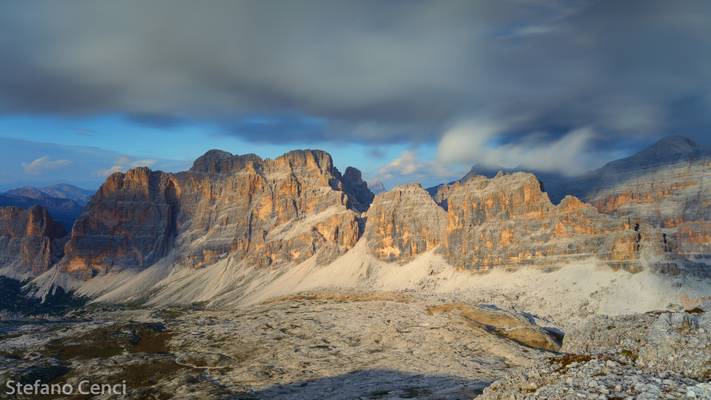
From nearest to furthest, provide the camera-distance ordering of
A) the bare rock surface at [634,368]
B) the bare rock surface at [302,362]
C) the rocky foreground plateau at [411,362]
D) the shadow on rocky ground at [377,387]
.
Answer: the bare rock surface at [634,368] → the rocky foreground plateau at [411,362] → the shadow on rocky ground at [377,387] → the bare rock surface at [302,362]

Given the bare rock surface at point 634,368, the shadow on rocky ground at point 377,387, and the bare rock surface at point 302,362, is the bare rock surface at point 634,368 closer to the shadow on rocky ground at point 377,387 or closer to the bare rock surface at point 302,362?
the shadow on rocky ground at point 377,387

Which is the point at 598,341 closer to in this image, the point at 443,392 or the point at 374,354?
the point at 443,392

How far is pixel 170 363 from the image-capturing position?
159375mm

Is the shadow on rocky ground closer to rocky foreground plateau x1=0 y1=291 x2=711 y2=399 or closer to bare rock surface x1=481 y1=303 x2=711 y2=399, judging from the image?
rocky foreground plateau x1=0 y1=291 x2=711 y2=399

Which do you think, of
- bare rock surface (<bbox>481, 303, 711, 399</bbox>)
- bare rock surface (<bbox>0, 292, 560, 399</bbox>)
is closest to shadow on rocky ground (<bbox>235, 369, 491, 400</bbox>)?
bare rock surface (<bbox>0, 292, 560, 399</bbox>)

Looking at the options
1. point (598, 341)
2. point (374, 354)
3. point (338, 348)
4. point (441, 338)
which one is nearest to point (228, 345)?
point (338, 348)

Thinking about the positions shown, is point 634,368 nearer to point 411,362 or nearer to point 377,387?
point 377,387

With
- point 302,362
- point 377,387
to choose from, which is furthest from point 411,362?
point 377,387

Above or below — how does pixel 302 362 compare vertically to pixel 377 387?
below

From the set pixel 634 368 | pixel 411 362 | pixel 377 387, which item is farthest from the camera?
pixel 411 362

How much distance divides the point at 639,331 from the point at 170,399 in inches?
4243

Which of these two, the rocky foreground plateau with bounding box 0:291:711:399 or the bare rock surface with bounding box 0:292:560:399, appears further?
the bare rock surface with bounding box 0:292:560:399

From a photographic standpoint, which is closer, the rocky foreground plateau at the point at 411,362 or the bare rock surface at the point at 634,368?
the bare rock surface at the point at 634,368

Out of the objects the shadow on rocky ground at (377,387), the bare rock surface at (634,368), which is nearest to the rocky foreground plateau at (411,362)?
the bare rock surface at (634,368)
